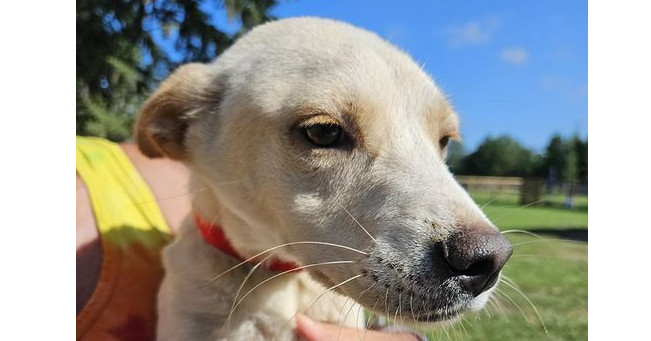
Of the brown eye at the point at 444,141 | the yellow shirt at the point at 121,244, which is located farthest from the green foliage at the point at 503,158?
the yellow shirt at the point at 121,244

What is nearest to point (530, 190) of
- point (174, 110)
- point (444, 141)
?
point (444, 141)

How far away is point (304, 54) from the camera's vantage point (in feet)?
3.57

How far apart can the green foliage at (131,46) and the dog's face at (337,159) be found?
20 cm

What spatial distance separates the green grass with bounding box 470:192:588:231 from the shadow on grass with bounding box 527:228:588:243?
0.01 meters

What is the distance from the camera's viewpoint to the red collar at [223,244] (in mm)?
1147

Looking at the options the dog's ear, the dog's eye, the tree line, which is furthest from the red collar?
the tree line

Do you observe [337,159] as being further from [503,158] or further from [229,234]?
[503,158]

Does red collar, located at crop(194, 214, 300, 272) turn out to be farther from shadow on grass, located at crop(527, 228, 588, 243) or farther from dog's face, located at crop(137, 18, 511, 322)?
shadow on grass, located at crop(527, 228, 588, 243)

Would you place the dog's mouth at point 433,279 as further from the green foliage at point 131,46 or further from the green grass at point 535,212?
the green foliage at point 131,46

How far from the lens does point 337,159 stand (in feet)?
3.28

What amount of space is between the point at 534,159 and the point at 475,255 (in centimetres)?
81
